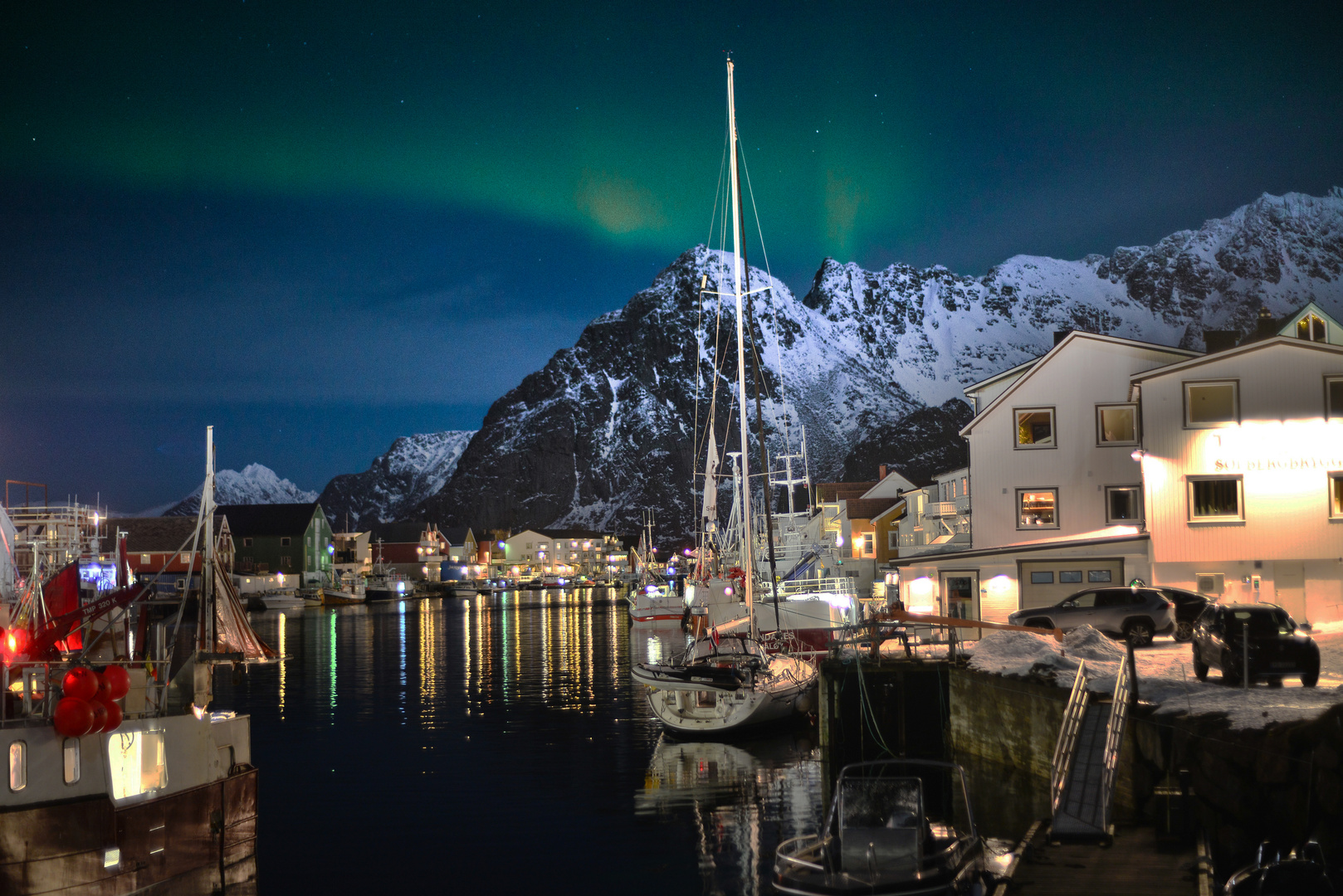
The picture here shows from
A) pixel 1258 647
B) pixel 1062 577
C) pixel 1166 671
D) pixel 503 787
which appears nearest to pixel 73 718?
pixel 503 787

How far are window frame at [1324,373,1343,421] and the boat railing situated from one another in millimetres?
38152

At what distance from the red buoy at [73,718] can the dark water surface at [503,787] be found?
678 cm

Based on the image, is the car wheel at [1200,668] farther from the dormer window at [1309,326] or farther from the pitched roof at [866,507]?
the pitched roof at [866,507]

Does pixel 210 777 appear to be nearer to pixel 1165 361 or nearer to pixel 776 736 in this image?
pixel 776 736

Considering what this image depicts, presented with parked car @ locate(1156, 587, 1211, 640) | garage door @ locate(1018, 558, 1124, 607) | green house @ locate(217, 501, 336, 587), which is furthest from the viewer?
green house @ locate(217, 501, 336, 587)

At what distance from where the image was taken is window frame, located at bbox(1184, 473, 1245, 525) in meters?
36.9

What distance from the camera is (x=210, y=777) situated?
2116cm

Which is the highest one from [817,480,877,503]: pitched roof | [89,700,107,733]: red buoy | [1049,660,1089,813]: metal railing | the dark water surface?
[817,480,877,503]: pitched roof

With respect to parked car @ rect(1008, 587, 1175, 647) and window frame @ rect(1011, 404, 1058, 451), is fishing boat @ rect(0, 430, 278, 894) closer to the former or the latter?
parked car @ rect(1008, 587, 1175, 647)

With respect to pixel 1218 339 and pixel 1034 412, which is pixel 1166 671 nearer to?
pixel 1034 412

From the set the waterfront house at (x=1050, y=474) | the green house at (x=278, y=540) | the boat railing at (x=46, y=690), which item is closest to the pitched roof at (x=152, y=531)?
the green house at (x=278, y=540)

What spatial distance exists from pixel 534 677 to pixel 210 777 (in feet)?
126

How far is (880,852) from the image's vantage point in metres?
15.9

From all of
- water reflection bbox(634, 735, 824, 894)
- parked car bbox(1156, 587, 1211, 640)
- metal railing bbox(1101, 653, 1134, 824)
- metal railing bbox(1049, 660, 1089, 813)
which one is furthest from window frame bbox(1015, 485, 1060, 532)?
metal railing bbox(1101, 653, 1134, 824)
